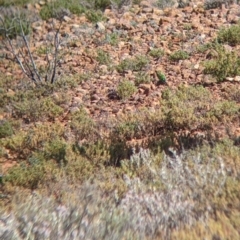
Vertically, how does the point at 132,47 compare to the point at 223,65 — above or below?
below

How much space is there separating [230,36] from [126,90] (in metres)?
2.09

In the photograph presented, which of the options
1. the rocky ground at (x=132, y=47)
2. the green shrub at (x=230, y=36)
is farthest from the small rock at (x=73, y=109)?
the green shrub at (x=230, y=36)

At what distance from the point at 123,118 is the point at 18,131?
1.27 m

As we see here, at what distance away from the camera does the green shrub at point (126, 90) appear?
265 inches

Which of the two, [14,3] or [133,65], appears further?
[14,3]

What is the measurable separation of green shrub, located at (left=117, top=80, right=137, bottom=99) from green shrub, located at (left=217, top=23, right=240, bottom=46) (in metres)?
1.89

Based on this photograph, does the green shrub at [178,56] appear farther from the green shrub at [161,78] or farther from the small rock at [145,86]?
the small rock at [145,86]

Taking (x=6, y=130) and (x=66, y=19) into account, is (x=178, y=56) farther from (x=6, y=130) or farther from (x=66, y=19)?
(x=66, y=19)

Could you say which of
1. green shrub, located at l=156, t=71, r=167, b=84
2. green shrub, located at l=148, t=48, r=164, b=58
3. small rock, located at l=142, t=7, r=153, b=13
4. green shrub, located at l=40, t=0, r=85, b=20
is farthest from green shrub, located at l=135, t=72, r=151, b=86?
green shrub, located at l=40, t=0, r=85, b=20

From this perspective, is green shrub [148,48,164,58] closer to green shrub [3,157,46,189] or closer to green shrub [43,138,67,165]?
green shrub [43,138,67,165]


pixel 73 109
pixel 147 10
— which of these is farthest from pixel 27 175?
pixel 147 10

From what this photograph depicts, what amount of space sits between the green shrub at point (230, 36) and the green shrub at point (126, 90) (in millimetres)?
1888

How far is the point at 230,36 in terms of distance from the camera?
7.91 m

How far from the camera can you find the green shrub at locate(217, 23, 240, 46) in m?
7.84
